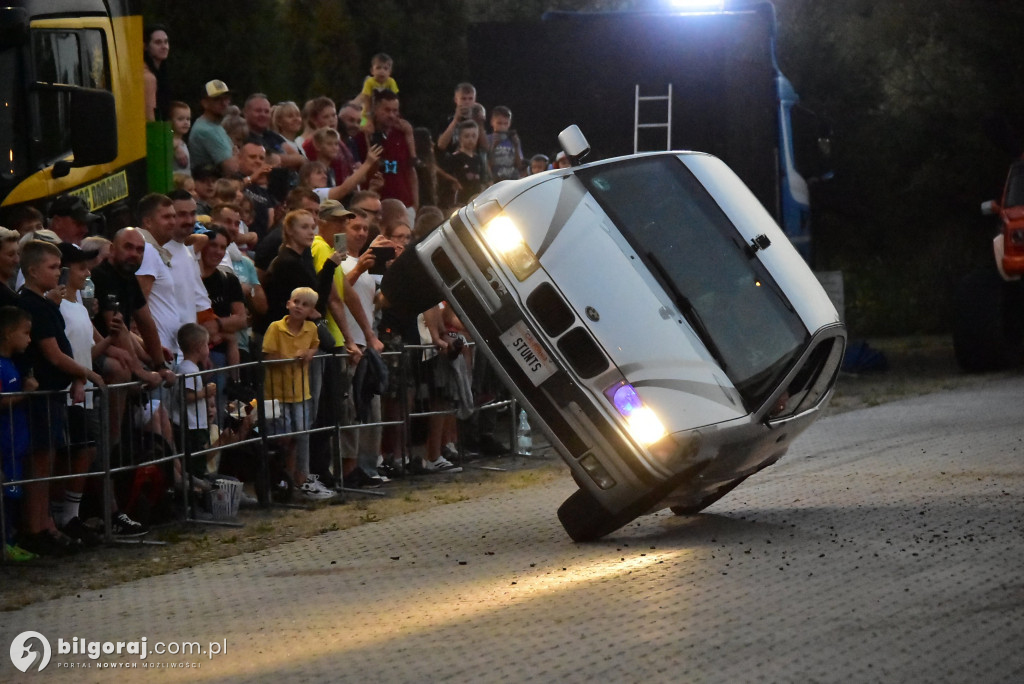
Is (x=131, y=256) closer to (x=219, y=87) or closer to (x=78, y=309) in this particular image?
(x=78, y=309)

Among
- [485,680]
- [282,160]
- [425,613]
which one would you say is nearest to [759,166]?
[282,160]

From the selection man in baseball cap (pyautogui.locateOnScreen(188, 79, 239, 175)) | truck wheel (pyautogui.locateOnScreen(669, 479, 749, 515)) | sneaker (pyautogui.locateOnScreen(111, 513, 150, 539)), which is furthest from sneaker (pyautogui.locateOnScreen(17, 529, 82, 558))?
man in baseball cap (pyautogui.locateOnScreen(188, 79, 239, 175))

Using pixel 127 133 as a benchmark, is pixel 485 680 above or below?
below

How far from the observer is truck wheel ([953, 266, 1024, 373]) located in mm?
22156

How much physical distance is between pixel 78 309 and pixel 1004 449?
7315 millimetres

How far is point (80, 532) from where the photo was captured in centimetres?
1161

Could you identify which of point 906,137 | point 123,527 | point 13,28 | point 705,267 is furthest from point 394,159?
Result: point 906,137

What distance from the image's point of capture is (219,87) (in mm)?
16859

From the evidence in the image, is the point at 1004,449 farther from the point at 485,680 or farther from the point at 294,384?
the point at 485,680

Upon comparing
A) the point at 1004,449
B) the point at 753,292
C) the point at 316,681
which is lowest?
the point at 1004,449

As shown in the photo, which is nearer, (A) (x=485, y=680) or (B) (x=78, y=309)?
(A) (x=485, y=680)

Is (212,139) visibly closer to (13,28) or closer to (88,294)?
(88,294)

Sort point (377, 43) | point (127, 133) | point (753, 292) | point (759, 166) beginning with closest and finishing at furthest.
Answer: point (753, 292)
point (127, 133)
point (759, 166)
point (377, 43)

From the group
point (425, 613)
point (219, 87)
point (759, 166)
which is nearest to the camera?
point (425, 613)
